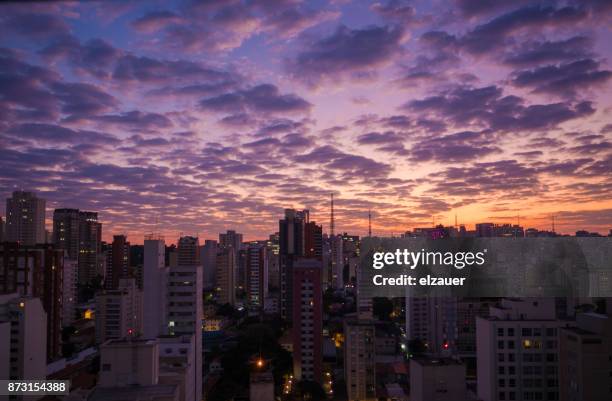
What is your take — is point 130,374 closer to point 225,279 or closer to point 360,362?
point 360,362

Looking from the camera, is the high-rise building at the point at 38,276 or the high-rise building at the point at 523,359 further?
the high-rise building at the point at 38,276

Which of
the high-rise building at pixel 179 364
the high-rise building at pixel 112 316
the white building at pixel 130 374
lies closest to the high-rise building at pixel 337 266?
the high-rise building at pixel 112 316

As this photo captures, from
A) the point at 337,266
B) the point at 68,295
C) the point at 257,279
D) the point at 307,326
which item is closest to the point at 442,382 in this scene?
the point at 307,326

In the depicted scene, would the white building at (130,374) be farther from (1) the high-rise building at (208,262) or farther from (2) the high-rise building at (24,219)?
(1) the high-rise building at (208,262)

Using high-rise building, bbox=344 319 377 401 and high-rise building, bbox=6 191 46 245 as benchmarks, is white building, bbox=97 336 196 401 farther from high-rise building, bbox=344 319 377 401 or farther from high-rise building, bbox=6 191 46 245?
high-rise building, bbox=6 191 46 245

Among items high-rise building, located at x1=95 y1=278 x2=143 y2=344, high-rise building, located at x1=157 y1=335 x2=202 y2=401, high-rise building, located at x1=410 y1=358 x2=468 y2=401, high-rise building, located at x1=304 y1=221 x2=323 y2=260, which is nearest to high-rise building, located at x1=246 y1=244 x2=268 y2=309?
high-rise building, located at x1=304 y1=221 x2=323 y2=260

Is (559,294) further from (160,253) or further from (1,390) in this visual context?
(1,390)

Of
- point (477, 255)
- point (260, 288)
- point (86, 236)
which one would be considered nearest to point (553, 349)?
point (477, 255)
